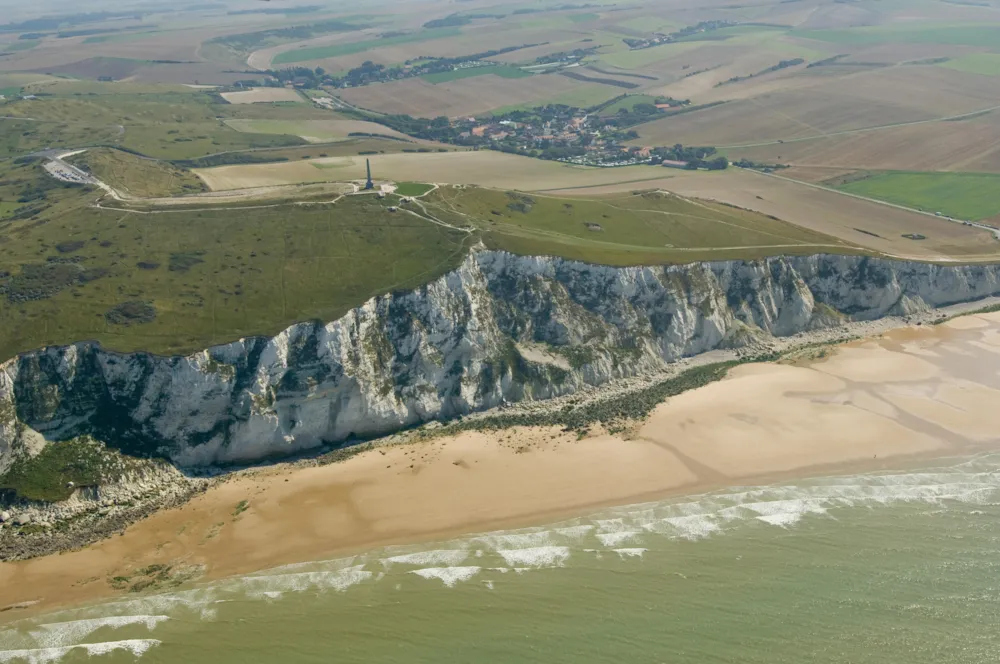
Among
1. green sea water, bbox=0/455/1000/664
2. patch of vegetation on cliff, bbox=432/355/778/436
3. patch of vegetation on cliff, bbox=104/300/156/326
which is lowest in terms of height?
green sea water, bbox=0/455/1000/664

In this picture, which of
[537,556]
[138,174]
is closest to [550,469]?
[537,556]

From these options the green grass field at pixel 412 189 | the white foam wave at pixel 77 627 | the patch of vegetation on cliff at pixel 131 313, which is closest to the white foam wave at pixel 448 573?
the white foam wave at pixel 77 627

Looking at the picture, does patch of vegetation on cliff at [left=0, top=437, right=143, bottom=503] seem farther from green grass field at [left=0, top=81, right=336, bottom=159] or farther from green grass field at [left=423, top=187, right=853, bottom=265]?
green grass field at [left=0, top=81, right=336, bottom=159]

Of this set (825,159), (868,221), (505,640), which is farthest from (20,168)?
(825,159)

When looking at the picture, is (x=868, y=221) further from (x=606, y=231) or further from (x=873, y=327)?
(x=606, y=231)

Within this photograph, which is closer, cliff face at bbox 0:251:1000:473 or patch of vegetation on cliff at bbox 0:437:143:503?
patch of vegetation on cliff at bbox 0:437:143:503

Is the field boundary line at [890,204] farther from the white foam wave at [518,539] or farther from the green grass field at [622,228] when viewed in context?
the white foam wave at [518,539]

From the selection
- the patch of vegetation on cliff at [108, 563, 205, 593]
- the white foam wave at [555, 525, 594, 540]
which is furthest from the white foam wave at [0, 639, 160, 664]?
the white foam wave at [555, 525, 594, 540]
